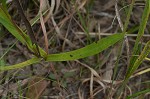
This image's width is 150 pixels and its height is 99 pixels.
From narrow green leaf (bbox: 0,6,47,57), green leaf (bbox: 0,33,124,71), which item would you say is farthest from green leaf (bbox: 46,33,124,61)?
narrow green leaf (bbox: 0,6,47,57)

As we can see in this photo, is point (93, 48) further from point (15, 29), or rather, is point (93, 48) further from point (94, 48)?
point (15, 29)

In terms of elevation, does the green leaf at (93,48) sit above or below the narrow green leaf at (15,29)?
below

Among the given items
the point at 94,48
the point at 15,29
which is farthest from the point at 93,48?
the point at 15,29

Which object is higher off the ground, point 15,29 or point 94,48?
point 15,29

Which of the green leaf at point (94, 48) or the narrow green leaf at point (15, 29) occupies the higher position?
the narrow green leaf at point (15, 29)

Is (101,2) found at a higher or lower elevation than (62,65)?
higher

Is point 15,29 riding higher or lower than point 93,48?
higher

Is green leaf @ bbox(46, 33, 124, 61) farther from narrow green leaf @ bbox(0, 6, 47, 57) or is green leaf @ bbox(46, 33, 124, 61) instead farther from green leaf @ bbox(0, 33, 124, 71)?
narrow green leaf @ bbox(0, 6, 47, 57)

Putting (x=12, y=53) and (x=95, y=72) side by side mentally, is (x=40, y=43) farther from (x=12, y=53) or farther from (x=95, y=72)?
(x=95, y=72)

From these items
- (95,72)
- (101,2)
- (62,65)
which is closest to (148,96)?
(95,72)

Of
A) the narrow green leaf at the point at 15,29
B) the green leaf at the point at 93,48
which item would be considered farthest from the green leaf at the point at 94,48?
the narrow green leaf at the point at 15,29

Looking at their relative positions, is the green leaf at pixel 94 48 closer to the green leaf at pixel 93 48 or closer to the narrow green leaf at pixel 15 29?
the green leaf at pixel 93 48
